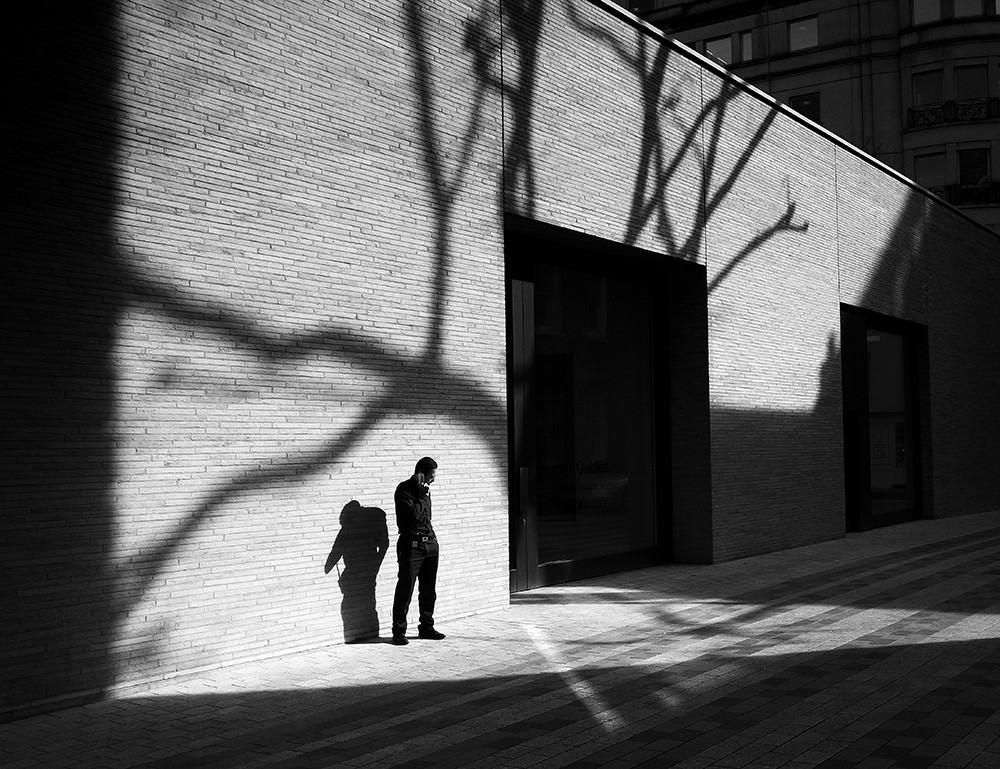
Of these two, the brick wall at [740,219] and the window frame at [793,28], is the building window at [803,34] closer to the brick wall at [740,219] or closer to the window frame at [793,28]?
the window frame at [793,28]

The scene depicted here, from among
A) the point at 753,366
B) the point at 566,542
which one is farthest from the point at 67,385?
the point at 753,366

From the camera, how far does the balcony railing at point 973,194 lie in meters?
38.3

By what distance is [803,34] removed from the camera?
41906 millimetres

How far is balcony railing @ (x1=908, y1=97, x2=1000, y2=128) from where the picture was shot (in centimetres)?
3838

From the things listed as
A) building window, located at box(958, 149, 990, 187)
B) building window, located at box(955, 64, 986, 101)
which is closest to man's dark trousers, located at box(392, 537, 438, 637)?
building window, located at box(958, 149, 990, 187)

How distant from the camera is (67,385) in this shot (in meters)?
7.97

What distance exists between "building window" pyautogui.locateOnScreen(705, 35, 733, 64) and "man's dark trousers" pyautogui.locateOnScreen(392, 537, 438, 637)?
37399 millimetres

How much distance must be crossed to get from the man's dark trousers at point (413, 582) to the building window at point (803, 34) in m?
37.2

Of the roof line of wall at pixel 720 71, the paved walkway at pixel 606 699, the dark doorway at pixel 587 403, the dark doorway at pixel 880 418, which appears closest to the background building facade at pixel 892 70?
the roof line of wall at pixel 720 71

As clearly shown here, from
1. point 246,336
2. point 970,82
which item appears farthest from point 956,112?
point 246,336

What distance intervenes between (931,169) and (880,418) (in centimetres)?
1906

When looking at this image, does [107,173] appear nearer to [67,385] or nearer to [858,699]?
[67,385]

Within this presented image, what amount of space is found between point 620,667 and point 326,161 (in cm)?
559

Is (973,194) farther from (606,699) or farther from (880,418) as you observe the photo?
(606,699)
